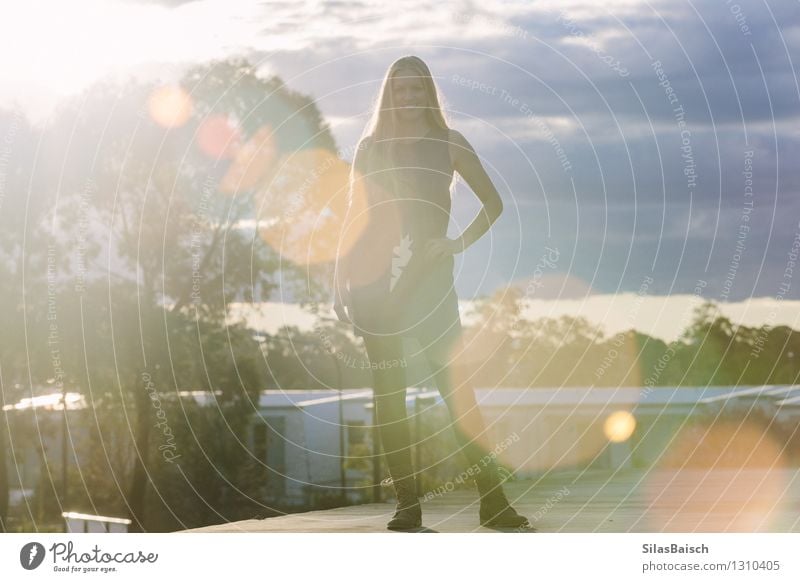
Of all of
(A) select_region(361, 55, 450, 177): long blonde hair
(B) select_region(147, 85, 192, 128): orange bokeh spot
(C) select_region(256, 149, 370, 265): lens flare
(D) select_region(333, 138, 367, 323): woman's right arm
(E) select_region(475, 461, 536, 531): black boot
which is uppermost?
(B) select_region(147, 85, 192, 128): orange bokeh spot

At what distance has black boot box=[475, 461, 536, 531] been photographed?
7.92 m

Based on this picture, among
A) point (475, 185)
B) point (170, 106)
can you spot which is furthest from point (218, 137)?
point (475, 185)

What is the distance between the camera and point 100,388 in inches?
851

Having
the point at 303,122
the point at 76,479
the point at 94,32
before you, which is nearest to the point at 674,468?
the point at 94,32

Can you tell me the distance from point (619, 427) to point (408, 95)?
476 inches

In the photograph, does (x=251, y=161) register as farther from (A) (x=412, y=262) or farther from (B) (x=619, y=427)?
(A) (x=412, y=262)

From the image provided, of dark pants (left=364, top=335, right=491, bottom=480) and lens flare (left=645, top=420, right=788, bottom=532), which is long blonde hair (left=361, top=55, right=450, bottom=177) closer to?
dark pants (left=364, top=335, right=491, bottom=480)

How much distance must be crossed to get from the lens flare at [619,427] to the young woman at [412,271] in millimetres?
10344

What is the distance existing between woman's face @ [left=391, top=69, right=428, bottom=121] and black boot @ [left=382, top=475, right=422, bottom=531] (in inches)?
98.4

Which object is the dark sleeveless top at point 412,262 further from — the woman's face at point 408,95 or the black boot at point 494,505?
the black boot at point 494,505

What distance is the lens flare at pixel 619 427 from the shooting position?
18.2 meters

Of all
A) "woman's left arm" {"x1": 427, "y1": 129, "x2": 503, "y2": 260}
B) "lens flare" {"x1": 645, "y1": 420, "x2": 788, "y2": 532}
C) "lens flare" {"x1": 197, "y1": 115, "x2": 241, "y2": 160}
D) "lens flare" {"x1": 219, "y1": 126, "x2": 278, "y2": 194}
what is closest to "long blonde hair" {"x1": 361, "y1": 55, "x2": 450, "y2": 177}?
"woman's left arm" {"x1": 427, "y1": 129, "x2": 503, "y2": 260}

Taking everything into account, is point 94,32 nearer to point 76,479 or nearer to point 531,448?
point 531,448
